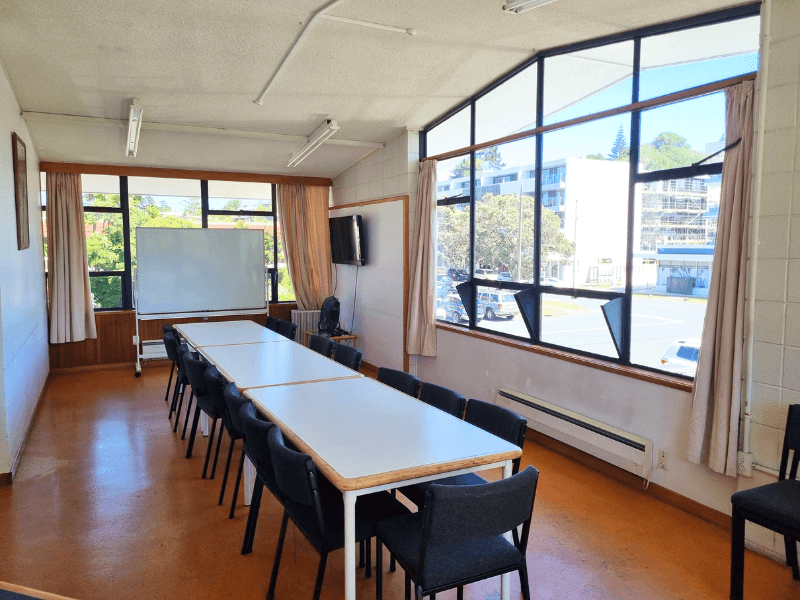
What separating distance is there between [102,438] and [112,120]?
10.2ft

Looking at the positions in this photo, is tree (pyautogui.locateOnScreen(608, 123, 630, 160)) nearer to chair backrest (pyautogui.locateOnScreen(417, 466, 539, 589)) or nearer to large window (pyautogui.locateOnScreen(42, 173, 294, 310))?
chair backrest (pyautogui.locateOnScreen(417, 466, 539, 589))

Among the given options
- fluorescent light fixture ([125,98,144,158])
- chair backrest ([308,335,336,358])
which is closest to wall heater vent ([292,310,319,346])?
chair backrest ([308,335,336,358])

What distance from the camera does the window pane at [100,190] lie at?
23.8 ft

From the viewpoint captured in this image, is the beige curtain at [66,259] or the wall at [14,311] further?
the beige curtain at [66,259]

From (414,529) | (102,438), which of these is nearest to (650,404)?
(414,529)

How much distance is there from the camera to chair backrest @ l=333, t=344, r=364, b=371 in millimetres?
4195

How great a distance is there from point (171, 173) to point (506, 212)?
15.5ft

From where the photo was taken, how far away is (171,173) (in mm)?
7441

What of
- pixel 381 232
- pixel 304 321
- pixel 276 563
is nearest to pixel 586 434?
pixel 276 563

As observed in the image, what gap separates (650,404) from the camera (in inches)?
143

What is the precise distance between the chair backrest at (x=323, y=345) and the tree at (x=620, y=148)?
103 inches

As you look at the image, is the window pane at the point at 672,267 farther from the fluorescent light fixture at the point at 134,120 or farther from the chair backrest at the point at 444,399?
the fluorescent light fixture at the point at 134,120

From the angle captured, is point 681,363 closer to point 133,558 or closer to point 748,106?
point 748,106

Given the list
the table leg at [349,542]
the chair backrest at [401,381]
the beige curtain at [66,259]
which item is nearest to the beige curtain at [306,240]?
the beige curtain at [66,259]
